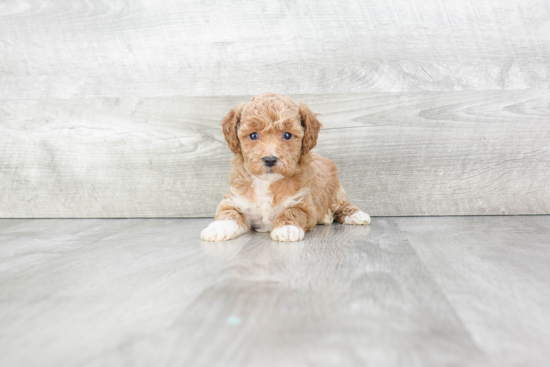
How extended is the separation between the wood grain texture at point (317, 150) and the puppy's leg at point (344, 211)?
0.21 metres

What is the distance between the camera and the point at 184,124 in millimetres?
2715

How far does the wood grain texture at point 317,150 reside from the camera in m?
2.58

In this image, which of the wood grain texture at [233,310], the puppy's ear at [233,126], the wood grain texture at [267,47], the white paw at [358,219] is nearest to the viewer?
the wood grain texture at [233,310]

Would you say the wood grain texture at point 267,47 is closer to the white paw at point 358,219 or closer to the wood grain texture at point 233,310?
the white paw at point 358,219

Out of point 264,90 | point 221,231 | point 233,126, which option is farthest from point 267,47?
point 221,231

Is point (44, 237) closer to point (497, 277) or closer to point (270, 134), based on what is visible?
point (270, 134)

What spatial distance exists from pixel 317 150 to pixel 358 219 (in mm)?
521

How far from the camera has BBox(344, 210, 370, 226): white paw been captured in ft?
7.74

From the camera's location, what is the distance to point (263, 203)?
2.11 m

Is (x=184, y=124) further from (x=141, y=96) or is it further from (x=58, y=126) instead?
(x=58, y=126)

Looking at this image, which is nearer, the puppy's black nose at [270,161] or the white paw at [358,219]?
the puppy's black nose at [270,161]

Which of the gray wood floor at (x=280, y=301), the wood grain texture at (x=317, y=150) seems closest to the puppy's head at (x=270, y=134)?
the gray wood floor at (x=280, y=301)

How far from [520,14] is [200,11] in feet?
6.01

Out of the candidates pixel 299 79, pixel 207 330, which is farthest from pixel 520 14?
pixel 207 330
